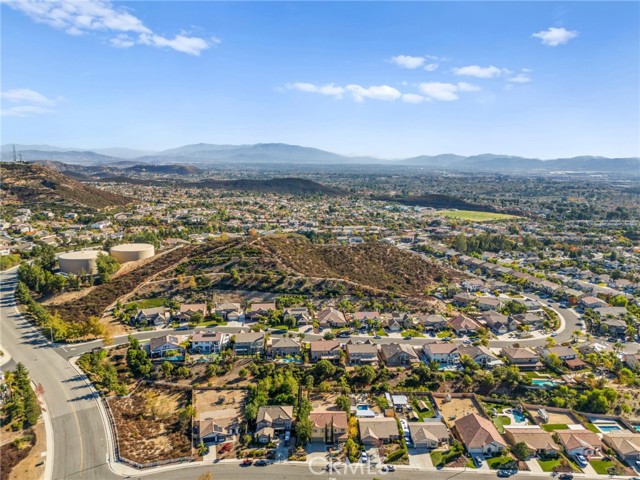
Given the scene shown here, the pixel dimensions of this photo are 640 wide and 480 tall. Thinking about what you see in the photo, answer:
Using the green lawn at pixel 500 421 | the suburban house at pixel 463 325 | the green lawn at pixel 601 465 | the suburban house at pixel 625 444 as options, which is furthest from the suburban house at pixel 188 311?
the suburban house at pixel 625 444

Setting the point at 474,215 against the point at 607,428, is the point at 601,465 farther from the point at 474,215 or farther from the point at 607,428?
the point at 474,215

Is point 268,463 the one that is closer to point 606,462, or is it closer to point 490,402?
point 490,402

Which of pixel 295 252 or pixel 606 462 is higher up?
pixel 295 252

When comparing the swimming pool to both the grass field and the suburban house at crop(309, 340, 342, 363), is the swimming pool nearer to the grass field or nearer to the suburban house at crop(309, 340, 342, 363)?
the suburban house at crop(309, 340, 342, 363)

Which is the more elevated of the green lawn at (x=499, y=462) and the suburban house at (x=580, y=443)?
the suburban house at (x=580, y=443)

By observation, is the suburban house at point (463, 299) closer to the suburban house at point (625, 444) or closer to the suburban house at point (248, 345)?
the suburban house at point (625, 444)

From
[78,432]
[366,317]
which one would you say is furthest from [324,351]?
[78,432]

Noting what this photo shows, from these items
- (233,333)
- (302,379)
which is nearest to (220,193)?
(233,333)
